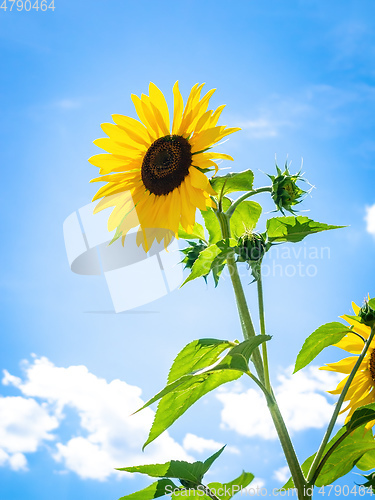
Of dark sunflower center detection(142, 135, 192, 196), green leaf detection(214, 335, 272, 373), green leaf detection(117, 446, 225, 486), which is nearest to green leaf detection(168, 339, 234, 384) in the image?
green leaf detection(214, 335, 272, 373)

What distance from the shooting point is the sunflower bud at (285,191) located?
2174 mm

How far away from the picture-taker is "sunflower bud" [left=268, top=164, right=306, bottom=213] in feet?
7.13

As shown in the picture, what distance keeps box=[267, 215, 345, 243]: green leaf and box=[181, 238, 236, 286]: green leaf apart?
247mm

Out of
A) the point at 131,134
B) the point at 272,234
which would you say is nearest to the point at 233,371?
the point at 272,234

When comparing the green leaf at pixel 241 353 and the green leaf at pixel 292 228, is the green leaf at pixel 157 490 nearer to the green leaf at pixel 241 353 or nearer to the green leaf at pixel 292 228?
the green leaf at pixel 241 353

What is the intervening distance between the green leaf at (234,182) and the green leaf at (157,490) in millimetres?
1148

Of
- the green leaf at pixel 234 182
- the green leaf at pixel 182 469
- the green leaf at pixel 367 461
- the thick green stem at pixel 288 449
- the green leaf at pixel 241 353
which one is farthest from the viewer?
the green leaf at pixel 367 461

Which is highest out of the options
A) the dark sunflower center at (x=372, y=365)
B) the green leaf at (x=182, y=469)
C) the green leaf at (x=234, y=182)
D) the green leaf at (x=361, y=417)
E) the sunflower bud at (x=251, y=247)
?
the green leaf at (x=234, y=182)

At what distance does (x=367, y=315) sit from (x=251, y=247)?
0.61m

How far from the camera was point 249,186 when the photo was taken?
2221 mm

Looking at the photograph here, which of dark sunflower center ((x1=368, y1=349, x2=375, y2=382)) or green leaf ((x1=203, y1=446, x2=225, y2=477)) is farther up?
dark sunflower center ((x1=368, y1=349, x2=375, y2=382))

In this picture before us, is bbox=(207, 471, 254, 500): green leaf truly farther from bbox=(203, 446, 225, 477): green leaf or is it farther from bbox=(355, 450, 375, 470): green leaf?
bbox=(355, 450, 375, 470): green leaf

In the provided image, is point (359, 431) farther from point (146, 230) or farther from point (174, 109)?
point (174, 109)

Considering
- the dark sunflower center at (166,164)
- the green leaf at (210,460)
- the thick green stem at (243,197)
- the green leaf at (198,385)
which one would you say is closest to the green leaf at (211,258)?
the thick green stem at (243,197)
